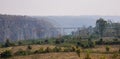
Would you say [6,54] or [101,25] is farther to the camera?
[101,25]

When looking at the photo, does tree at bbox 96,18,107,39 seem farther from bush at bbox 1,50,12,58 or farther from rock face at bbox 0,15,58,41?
rock face at bbox 0,15,58,41

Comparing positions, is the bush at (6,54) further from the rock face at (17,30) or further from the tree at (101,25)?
the rock face at (17,30)

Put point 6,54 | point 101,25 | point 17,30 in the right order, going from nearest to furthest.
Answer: point 6,54
point 101,25
point 17,30

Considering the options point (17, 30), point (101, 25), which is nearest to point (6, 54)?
point (101, 25)

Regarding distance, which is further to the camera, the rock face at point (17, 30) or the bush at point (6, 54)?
the rock face at point (17, 30)

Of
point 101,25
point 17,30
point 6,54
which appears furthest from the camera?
point 17,30

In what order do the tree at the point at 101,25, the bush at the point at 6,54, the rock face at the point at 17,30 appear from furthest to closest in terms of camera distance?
the rock face at the point at 17,30 → the tree at the point at 101,25 → the bush at the point at 6,54

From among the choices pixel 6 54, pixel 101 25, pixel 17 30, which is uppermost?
pixel 101 25

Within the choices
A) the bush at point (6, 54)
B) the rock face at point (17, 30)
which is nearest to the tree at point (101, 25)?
the bush at point (6, 54)

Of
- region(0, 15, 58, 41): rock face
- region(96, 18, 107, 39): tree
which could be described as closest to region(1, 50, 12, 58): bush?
region(96, 18, 107, 39): tree

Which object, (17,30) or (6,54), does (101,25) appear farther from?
(17,30)

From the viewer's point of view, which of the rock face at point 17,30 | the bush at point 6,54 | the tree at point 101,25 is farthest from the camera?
the rock face at point 17,30

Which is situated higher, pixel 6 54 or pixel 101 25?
pixel 101 25

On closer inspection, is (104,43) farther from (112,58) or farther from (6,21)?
(6,21)
